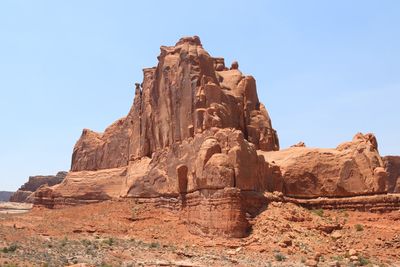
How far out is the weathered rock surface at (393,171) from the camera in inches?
2616

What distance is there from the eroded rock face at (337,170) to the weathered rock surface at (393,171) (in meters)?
20.7

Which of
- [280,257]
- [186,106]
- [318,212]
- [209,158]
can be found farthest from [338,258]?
[186,106]

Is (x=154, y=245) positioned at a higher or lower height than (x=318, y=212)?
lower

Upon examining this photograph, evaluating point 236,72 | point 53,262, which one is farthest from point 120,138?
point 53,262

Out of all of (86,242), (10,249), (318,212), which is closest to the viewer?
(10,249)

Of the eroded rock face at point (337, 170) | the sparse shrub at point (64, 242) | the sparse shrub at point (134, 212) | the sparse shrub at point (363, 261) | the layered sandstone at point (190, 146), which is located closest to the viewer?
the sparse shrub at point (64, 242)

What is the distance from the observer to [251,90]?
52719 mm

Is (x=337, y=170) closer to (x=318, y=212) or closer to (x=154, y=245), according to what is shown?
(x=318, y=212)

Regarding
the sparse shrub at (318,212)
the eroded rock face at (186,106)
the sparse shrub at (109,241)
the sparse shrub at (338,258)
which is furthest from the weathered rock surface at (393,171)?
the sparse shrub at (109,241)

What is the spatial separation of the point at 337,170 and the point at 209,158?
35.1ft

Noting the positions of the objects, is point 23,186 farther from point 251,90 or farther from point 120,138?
point 251,90

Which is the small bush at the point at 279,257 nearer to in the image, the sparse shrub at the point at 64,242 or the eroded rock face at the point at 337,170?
the eroded rock face at the point at 337,170

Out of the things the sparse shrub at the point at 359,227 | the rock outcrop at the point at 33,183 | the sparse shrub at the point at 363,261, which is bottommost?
the sparse shrub at the point at 363,261

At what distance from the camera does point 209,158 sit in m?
40.3
